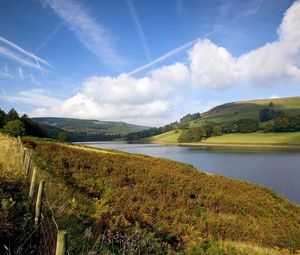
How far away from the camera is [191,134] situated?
178875 millimetres

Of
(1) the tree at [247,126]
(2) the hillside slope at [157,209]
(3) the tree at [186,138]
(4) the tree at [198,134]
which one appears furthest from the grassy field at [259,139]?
(2) the hillside slope at [157,209]

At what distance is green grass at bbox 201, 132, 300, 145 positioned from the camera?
132725mm

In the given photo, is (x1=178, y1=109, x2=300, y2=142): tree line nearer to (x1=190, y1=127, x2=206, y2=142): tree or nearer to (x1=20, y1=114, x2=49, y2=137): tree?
(x1=190, y1=127, x2=206, y2=142): tree

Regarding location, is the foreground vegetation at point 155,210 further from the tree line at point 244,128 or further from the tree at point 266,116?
the tree at point 266,116

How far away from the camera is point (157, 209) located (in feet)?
49.7

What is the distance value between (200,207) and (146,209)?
5280 millimetres

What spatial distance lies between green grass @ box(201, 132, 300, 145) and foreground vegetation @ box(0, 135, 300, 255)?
119m

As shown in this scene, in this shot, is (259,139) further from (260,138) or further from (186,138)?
(186,138)

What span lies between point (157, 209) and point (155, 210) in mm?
394

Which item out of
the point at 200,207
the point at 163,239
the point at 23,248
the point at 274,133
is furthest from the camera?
the point at 274,133

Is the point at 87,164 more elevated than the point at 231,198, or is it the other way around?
the point at 87,164

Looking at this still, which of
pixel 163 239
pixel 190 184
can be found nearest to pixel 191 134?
pixel 190 184

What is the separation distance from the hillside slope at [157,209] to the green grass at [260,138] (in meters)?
119

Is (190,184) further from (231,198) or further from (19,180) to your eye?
(19,180)
